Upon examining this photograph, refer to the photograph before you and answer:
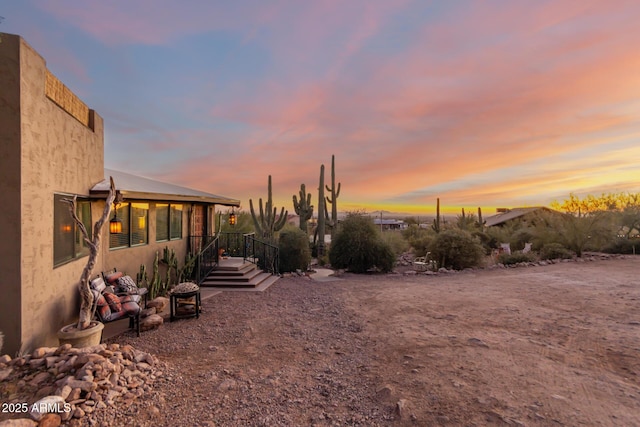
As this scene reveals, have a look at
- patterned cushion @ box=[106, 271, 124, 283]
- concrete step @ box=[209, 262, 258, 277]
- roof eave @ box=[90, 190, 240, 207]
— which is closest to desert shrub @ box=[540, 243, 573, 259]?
concrete step @ box=[209, 262, 258, 277]

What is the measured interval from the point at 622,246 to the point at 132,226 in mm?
24083

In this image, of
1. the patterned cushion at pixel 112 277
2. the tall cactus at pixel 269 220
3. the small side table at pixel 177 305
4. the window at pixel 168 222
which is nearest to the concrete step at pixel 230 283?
the window at pixel 168 222

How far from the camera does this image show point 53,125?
15.8 feet

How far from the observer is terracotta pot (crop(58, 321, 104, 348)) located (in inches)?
161

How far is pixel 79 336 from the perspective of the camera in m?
4.14

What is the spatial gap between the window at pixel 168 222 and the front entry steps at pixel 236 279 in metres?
1.75

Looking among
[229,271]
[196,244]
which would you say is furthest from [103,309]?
[196,244]

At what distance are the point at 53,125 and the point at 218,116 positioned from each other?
8103 mm

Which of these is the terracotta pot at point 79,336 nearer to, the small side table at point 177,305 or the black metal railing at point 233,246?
the small side table at point 177,305

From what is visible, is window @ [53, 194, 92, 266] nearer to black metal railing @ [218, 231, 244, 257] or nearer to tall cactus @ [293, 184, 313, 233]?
black metal railing @ [218, 231, 244, 257]

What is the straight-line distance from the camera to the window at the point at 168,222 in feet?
29.4

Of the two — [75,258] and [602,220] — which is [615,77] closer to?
[602,220]

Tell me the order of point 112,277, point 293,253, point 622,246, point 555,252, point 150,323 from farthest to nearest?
point 622,246
point 555,252
point 293,253
point 112,277
point 150,323

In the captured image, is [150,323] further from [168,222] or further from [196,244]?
[196,244]
